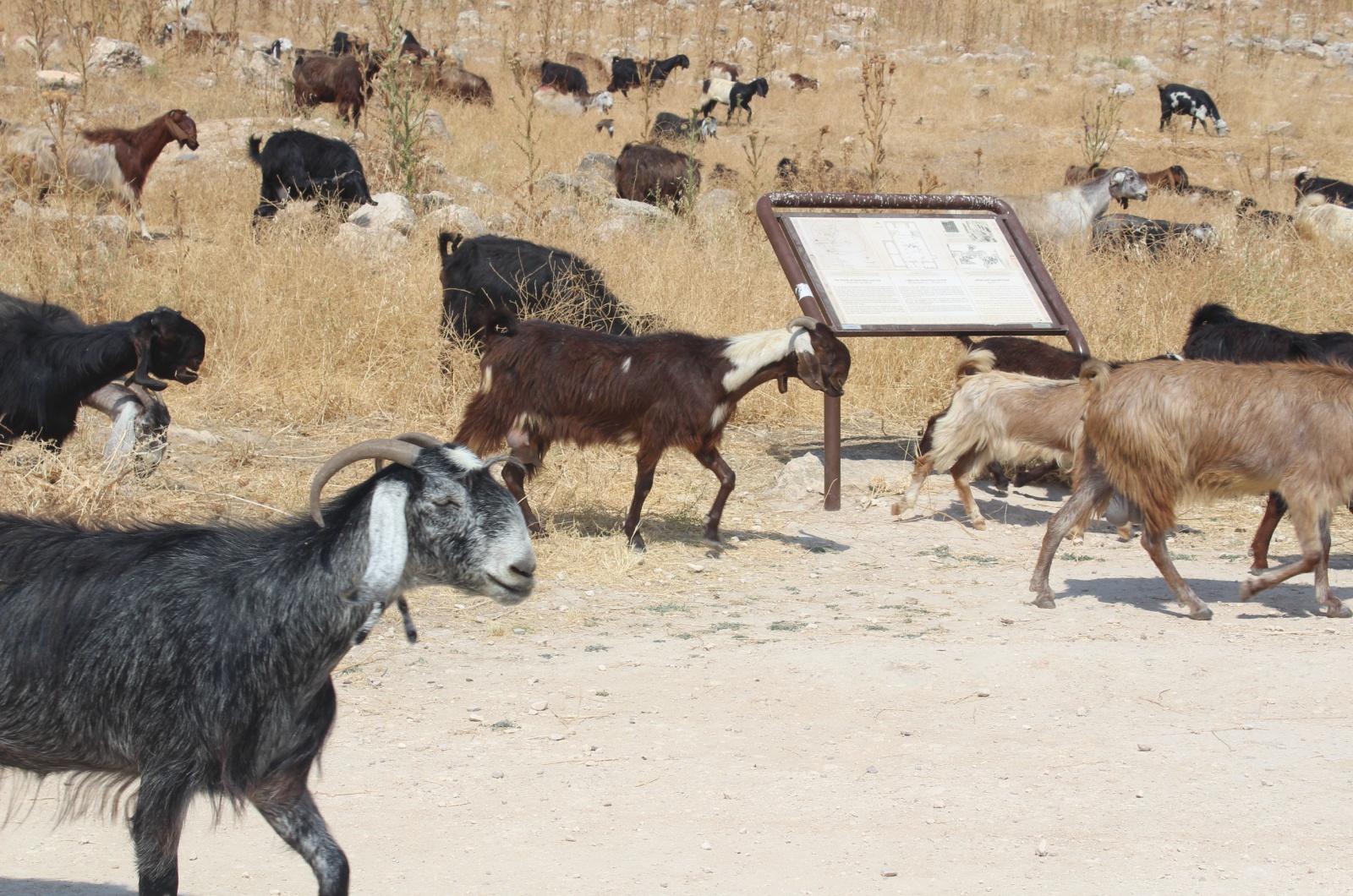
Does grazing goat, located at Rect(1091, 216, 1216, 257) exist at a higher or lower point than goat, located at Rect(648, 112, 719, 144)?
lower

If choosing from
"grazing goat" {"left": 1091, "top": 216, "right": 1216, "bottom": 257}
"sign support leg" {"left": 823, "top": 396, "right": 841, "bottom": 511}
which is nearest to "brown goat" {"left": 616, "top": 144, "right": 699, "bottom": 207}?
"grazing goat" {"left": 1091, "top": 216, "right": 1216, "bottom": 257}

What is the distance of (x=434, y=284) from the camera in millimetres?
11336

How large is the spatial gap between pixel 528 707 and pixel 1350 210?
14.5 metres

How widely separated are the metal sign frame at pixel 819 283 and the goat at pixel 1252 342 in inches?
32.1

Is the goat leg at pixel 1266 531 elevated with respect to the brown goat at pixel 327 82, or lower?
lower

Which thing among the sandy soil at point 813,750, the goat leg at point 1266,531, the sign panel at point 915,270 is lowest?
the sandy soil at point 813,750

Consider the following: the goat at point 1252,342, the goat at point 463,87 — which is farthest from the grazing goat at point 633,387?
the goat at point 463,87

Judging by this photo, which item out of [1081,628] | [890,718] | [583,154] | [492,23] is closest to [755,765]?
[890,718]

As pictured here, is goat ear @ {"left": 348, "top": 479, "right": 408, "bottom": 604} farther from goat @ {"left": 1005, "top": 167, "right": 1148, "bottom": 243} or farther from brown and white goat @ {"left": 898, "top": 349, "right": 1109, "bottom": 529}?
goat @ {"left": 1005, "top": 167, "right": 1148, "bottom": 243}

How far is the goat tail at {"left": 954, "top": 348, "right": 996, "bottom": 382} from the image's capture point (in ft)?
30.0

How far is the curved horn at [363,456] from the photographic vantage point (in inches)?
138

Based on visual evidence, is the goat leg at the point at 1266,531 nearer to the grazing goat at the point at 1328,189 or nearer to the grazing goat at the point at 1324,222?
the grazing goat at the point at 1324,222

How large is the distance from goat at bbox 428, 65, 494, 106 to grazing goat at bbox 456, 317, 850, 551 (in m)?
15.4

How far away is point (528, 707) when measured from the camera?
17.2ft
